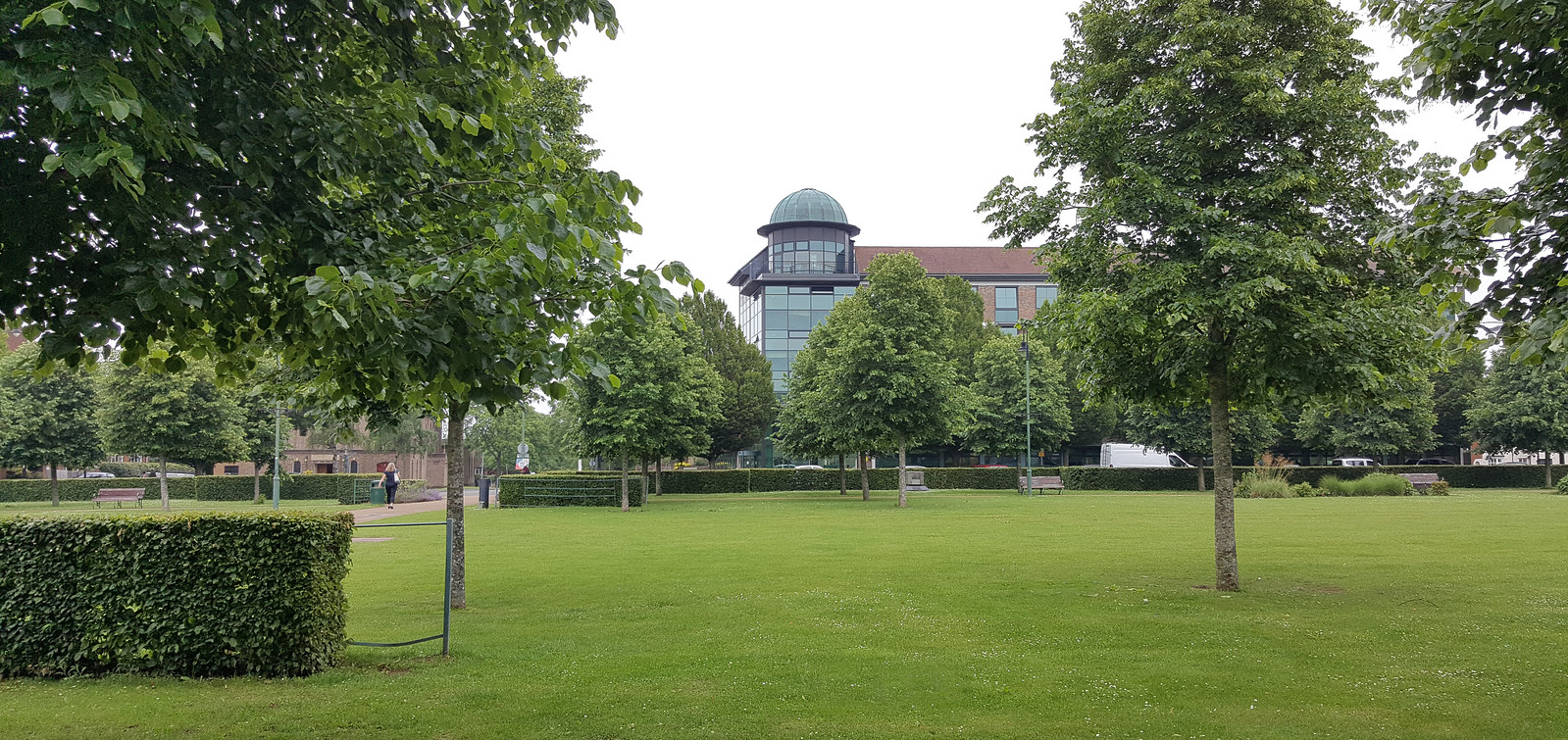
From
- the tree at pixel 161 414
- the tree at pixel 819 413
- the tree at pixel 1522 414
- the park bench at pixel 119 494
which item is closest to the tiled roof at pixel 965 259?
the tree at pixel 819 413

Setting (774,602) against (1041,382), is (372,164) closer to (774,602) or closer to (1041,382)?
(774,602)

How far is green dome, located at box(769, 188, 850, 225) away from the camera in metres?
75.6

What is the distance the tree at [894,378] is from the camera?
3734 cm

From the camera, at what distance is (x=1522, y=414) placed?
49031mm

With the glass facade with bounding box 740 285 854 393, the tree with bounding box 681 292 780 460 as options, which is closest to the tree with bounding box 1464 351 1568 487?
the tree with bounding box 681 292 780 460

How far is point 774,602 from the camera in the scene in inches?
477

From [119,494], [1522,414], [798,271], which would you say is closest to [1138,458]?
[1522,414]

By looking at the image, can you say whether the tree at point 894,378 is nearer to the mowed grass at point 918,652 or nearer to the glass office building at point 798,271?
the mowed grass at point 918,652

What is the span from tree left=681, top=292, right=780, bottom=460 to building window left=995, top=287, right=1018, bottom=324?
1206 inches

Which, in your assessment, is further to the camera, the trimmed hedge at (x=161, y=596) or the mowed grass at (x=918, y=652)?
the trimmed hedge at (x=161, y=596)

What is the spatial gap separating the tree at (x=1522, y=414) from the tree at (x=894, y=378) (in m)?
31.6

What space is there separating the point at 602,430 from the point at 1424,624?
95.3 feet

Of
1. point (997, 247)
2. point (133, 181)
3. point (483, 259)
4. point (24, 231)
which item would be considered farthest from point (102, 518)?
point (997, 247)

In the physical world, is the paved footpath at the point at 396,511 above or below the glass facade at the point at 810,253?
below
